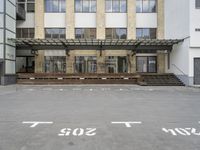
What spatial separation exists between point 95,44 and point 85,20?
447 cm

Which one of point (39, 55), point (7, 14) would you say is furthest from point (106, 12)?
point (7, 14)

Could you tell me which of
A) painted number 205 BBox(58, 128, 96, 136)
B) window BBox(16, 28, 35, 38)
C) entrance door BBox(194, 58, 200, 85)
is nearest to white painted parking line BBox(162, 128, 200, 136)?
painted number 205 BBox(58, 128, 96, 136)

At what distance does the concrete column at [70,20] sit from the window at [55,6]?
2.35ft

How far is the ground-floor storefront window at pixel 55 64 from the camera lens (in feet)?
110

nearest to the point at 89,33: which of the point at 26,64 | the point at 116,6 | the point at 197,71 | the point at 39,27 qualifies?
the point at 116,6

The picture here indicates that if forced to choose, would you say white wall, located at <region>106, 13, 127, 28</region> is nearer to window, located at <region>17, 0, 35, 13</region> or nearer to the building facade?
window, located at <region>17, 0, 35, 13</region>

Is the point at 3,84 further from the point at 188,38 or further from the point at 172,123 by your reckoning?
the point at 172,123

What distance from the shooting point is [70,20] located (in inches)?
1300

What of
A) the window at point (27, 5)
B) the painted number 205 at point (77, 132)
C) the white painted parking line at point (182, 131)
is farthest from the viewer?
the window at point (27, 5)

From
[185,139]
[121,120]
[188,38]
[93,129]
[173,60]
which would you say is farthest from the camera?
[173,60]

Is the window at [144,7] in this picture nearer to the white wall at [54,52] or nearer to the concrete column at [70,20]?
the concrete column at [70,20]

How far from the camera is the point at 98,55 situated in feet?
110

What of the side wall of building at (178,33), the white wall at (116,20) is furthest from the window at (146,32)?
the white wall at (116,20)

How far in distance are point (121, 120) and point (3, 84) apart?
21.5 m
